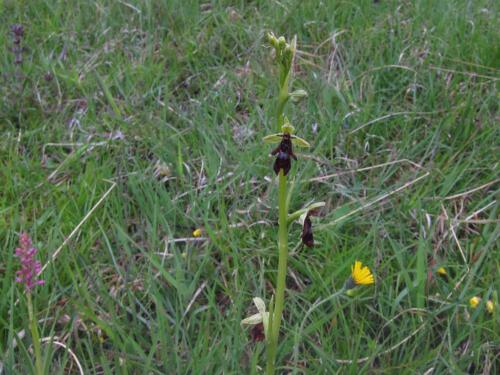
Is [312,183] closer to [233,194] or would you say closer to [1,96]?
[233,194]

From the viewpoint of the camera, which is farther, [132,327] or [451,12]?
[451,12]

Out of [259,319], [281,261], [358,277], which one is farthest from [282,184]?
[358,277]

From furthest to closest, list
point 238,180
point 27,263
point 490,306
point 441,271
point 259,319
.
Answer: point 238,180, point 441,271, point 490,306, point 259,319, point 27,263

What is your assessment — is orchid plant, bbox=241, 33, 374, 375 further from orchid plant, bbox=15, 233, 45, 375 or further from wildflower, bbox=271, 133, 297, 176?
orchid plant, bbox=15, 233, 45, 375

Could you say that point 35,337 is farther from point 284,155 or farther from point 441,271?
point 441,271

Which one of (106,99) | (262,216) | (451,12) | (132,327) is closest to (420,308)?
(262,216)

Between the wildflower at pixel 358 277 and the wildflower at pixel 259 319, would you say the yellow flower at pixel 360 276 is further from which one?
the wildflower at pixel 259 319

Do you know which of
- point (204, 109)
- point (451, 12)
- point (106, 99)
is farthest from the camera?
point (451, 12)
